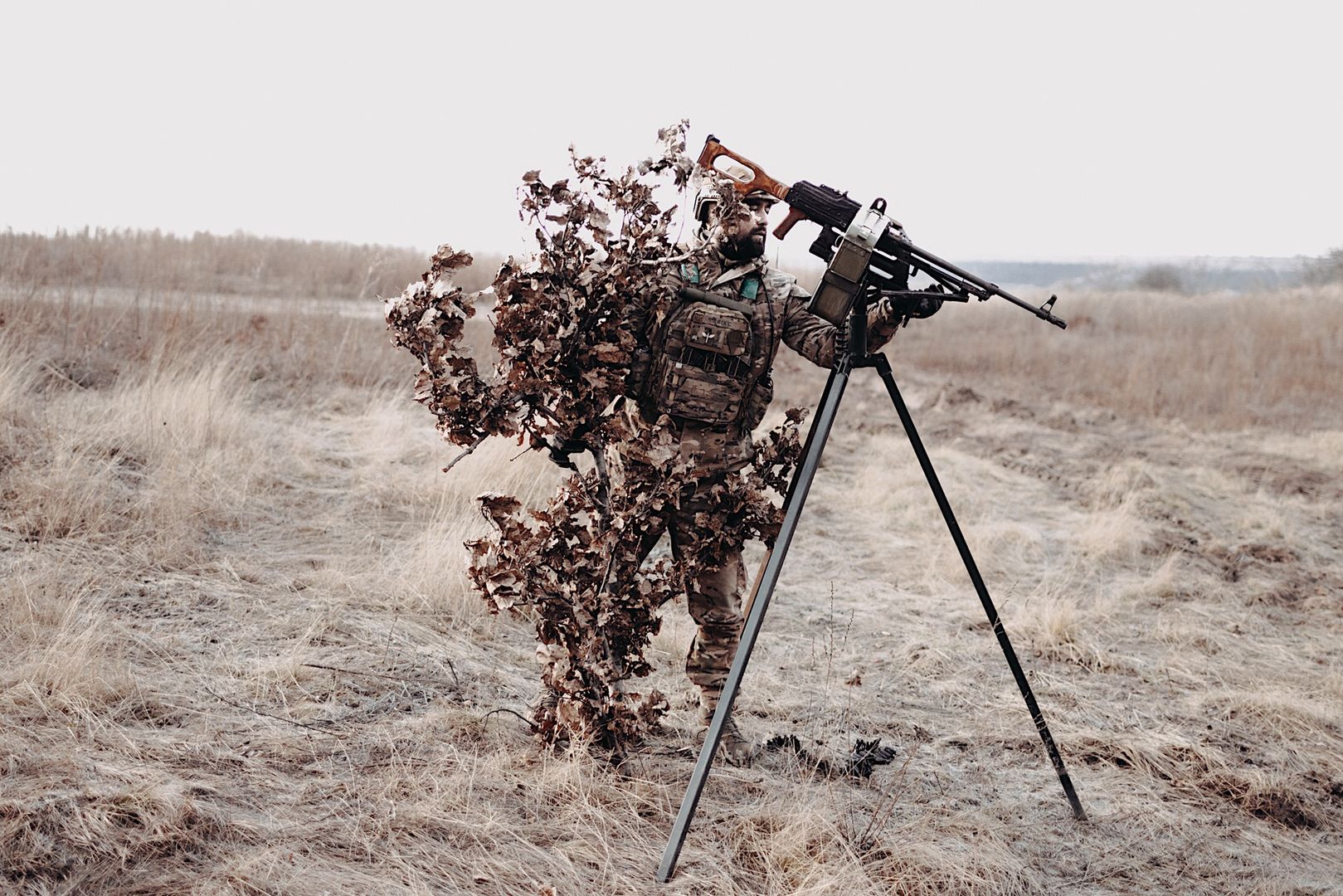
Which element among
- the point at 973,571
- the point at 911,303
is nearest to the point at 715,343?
the point at 911,303

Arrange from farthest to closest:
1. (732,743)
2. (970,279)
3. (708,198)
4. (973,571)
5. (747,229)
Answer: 1. (732,743)
2. (708,198)
3. (747,229)
4. (973,571)
5. (970,279)

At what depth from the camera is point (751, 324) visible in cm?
368

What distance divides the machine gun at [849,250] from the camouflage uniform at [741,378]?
0.33 metres

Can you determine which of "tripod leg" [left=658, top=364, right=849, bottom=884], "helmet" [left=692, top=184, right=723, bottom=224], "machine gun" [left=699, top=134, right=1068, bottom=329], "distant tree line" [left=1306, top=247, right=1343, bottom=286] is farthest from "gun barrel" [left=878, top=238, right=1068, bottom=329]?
"distant tree line" [left=1306, top=247, right=1343, bottom=286]

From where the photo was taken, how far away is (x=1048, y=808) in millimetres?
4094

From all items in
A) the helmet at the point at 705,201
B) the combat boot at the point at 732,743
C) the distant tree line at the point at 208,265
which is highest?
the helmet at the point at 705,201

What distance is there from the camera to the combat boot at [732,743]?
4121mm

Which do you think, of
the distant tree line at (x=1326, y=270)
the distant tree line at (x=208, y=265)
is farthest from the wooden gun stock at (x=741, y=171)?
the distant tree line at (x=1326, y=270)

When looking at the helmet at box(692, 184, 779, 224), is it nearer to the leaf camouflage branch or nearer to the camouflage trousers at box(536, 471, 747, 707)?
the leaf camouflage branch

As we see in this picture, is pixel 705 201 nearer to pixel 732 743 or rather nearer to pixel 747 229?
pixel 747 229

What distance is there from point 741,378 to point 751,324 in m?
0.20

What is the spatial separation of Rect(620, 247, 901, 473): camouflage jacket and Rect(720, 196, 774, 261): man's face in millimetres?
52

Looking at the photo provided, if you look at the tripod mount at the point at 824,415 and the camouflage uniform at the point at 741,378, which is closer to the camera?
the tripod mount at the point at 824,415

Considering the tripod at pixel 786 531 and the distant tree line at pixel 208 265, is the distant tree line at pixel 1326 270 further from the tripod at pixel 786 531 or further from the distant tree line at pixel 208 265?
the tripod at pixel 786 531
